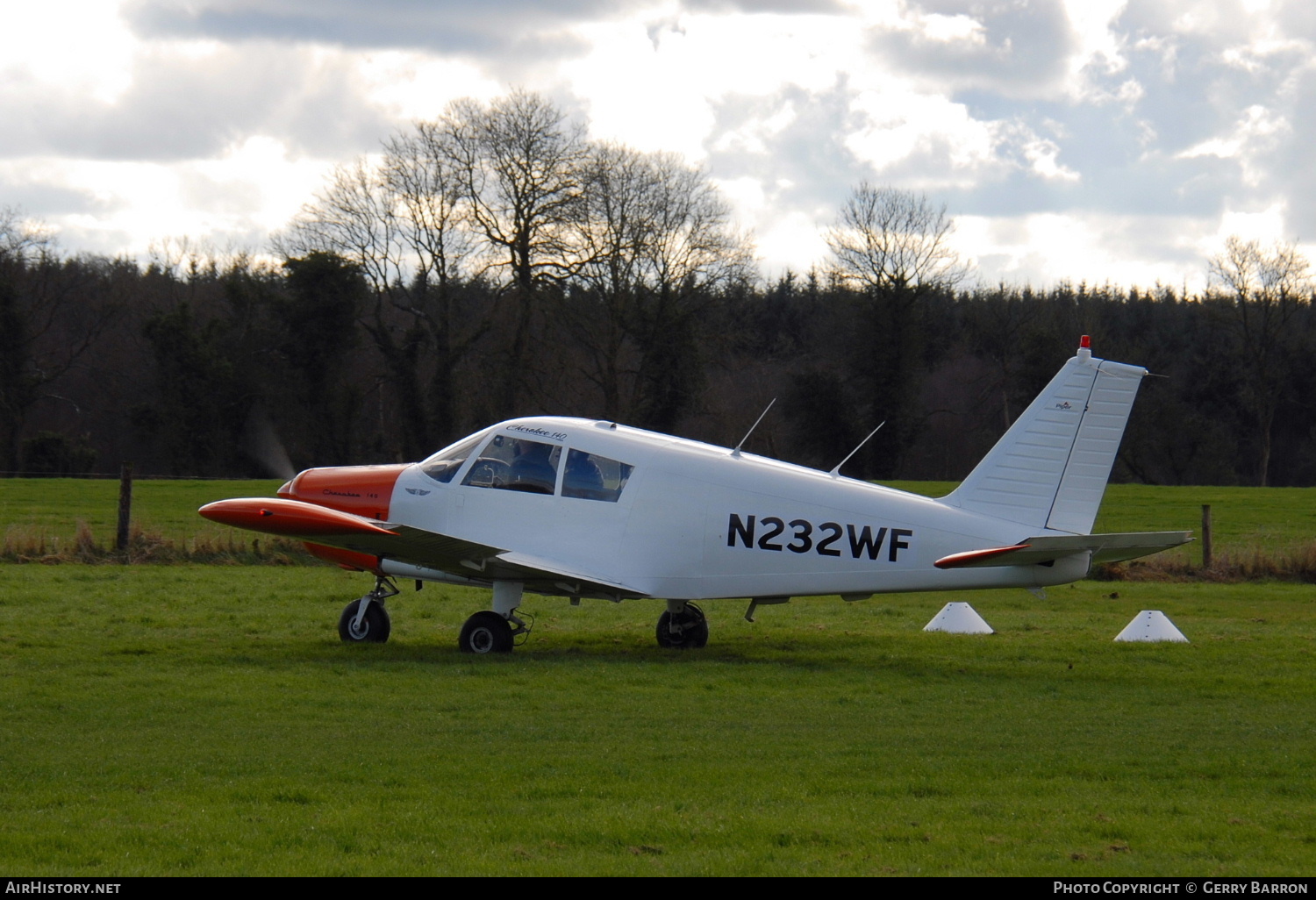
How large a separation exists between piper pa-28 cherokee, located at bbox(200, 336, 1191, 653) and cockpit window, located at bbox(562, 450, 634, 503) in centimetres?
2

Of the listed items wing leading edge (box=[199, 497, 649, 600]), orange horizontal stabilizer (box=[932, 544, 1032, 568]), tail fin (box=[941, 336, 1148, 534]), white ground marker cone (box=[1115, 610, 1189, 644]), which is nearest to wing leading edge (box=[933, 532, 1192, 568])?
orange horizontal stabilizer (box=[932, 544, 1032, 568])

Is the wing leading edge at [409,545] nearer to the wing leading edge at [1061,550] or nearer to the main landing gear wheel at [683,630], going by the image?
the main landing gear wheel at [683,630]

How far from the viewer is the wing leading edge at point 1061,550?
10734 mm

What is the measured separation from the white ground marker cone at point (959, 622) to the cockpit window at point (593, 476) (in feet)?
16.2

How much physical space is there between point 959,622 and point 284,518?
27.0ft

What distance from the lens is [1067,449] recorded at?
39.3 ft

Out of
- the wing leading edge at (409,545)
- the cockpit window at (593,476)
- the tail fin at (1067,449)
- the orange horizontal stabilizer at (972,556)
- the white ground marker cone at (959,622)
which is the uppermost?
the tail fin at (1067,449)

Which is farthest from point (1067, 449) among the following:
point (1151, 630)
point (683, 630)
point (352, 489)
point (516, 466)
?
point (352, 489)

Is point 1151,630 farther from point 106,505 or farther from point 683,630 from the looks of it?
point 106,505

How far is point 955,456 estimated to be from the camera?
6375cm

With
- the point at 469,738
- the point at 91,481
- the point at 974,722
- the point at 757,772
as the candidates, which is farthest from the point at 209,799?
the point at 91,481

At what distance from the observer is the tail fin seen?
11.9 metres

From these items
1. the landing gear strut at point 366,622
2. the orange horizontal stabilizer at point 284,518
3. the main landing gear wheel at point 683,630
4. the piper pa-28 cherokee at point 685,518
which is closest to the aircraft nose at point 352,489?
the piper pa-28 cherokee at point 685,518

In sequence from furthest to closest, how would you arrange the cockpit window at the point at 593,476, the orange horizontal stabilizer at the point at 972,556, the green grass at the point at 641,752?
the cockpit window at the point at 593,476, the orange horizontal stabilizer at the point at 972,556, the green grass at the point at 641,752
